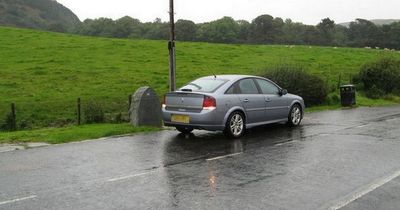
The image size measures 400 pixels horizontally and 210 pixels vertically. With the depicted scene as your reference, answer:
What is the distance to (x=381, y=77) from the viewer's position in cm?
2775

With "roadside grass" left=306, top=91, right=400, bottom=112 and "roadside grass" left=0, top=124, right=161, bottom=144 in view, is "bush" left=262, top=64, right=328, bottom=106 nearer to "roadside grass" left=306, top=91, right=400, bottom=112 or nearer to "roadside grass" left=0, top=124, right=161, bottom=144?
"roadside grass" left=306, top=91, right=400, bottom=112

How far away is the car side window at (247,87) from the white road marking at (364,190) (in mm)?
5225

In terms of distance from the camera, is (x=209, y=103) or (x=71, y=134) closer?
(x=209, y=103)

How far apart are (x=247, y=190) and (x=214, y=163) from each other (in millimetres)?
2039

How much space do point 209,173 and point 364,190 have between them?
8.02ft

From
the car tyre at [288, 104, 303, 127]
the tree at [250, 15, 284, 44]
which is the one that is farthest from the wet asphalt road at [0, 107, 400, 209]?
the tree at [250, 15, 284, 44]

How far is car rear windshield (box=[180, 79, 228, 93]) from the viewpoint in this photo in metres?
12.2

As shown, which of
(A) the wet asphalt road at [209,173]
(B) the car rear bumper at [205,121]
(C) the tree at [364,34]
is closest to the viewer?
(A) the wet asphalt road at [209,173]

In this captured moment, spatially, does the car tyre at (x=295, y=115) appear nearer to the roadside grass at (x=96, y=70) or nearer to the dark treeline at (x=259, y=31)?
the roadside grass at (x=96, y=70)

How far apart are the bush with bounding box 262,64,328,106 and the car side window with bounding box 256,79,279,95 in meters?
7.36

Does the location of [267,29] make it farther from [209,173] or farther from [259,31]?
[209,173]

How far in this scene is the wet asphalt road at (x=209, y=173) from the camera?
651 cm

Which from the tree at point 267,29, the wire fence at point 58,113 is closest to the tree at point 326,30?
the tree at point 267,29

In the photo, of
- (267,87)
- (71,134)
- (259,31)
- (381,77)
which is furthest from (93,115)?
(259,31)
